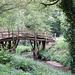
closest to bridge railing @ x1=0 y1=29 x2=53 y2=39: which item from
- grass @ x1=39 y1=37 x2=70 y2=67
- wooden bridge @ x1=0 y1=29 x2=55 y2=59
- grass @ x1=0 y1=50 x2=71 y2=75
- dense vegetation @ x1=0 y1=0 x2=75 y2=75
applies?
wooden bridge @ x1=0 y1=29 x2=55 y2=59

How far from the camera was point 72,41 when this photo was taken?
871cm

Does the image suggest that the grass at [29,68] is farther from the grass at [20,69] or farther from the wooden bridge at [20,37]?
the wooden bridge at [20,37]

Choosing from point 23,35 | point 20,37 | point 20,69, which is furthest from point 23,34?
point 20,69

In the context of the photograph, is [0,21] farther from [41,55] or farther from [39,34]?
[41,55]

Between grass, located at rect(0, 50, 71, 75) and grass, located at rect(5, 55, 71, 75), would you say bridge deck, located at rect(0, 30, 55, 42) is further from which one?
grass, located at rect(0, 50, 71, 75)

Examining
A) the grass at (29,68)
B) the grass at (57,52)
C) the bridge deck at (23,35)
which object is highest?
the bridge deck at (23,35)

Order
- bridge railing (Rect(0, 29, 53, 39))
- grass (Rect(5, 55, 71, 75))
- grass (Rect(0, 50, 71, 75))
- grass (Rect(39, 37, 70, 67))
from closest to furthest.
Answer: grass (Rect(0, 50, 71, 75)), grass (Rect(5, 55, 71, 75)), bridge railing (Rect(0, 29, 53, 39)), grass (Rect(39, 37, 70, 67))

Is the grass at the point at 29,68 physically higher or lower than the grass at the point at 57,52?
higher

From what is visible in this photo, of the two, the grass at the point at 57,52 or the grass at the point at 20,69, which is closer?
the grass at the point at 20,69

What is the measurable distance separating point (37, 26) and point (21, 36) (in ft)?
14.2

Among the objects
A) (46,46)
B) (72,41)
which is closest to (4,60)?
(72,41)

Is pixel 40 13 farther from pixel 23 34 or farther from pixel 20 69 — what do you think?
pixel 20 69

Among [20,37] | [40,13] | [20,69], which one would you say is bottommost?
[20,69]

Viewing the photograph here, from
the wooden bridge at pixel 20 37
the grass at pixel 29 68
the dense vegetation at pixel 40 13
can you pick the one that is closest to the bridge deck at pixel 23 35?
the wooden bridge at pixel 20 37
